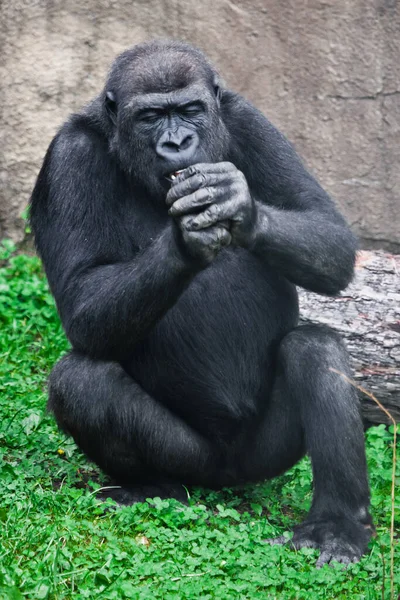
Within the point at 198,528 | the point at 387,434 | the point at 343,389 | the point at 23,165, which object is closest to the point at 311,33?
the point at 23,165

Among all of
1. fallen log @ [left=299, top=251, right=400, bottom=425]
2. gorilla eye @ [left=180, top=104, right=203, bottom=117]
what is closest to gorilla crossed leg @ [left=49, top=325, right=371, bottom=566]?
fallen log @ [left=299, top=251, right=400, bottom=425]

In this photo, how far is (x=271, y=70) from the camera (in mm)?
7383

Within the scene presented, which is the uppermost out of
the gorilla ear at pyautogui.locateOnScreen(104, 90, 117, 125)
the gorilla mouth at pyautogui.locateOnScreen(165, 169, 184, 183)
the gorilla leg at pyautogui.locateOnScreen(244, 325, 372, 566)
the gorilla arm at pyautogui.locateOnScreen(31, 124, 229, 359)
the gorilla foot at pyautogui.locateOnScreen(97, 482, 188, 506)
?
the gorilla ear at pyautogui.locateOnScreen(104, 90, 117, 125)

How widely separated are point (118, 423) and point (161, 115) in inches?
54.3

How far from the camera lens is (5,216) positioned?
764 cm

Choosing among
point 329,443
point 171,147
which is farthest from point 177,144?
point 329,443

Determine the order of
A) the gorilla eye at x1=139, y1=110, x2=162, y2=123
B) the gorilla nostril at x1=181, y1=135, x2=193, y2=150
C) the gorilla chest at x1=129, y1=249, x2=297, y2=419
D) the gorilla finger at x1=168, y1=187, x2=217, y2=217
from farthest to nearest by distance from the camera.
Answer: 1. the gorilla chest at x1=129, y1=249, x2=297, y2=419
2. the gorilla eye at x1=139, y1=110, x2=162, y2=123
3. the gorilla nostril at x1=181, y1=135, x2=193, y2=150
4. the gorilla finger at x1=168, y1=187, x2=217, y2=217

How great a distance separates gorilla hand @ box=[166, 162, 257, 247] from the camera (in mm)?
3924

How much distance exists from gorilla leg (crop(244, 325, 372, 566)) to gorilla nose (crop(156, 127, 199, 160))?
38.7 inches

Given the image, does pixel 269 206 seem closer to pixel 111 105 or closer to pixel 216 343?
pixel 216 343

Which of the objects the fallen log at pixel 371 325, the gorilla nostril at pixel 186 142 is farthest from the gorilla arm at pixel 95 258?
the fallen log at pixel 371 325

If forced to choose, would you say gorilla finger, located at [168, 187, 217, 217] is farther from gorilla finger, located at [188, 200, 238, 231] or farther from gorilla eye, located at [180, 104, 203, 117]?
gorilla eye, located at [180, 104, 203, 117]

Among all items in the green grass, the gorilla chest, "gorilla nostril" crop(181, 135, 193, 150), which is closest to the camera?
the green grass

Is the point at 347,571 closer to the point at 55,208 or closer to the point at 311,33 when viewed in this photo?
the point at 55,208
